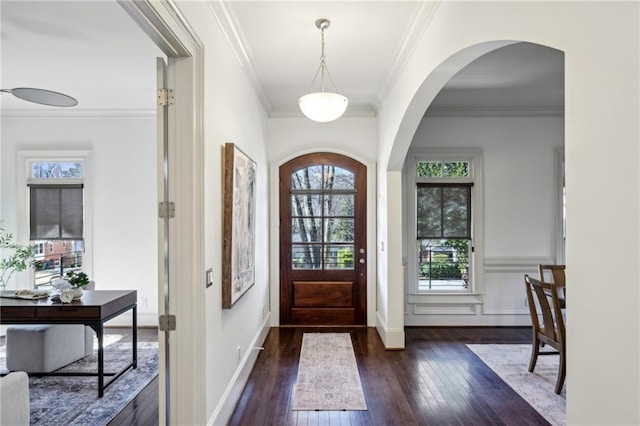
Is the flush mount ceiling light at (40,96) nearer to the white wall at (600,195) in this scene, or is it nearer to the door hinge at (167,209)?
the door hinge at (167,209)

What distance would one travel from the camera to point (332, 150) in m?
4.82

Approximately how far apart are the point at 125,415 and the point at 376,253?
3221 millimetres

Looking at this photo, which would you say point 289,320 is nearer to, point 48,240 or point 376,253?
point 376,253

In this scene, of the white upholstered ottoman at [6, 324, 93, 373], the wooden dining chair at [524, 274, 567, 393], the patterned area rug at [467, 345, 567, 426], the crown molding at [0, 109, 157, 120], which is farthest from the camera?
the crown molding at [0, 109, 157, 120]

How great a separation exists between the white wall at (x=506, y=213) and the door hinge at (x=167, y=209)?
350 cm

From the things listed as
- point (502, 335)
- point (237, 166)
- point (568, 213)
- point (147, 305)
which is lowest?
point (502, 335)

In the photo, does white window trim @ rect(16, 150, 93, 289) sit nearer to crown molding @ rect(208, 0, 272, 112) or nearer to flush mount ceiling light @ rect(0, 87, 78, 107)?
flush mount ceiling light @ rect(0, 87, 78, 107)

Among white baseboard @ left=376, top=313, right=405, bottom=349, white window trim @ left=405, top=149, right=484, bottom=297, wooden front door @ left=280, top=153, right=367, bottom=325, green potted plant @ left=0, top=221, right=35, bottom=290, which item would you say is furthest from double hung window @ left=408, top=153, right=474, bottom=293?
green potted plant @ left=0, top=221, right=35, bottom=290

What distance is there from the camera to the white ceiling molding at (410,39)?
7.71ft

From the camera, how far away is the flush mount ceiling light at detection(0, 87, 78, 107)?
8.55ft

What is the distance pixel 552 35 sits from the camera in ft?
3.67

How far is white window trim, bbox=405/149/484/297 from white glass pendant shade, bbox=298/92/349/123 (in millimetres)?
2242

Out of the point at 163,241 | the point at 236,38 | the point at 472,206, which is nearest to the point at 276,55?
the point at 236,38

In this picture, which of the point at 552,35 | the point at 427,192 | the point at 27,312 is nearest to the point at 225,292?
the point at 27,312
